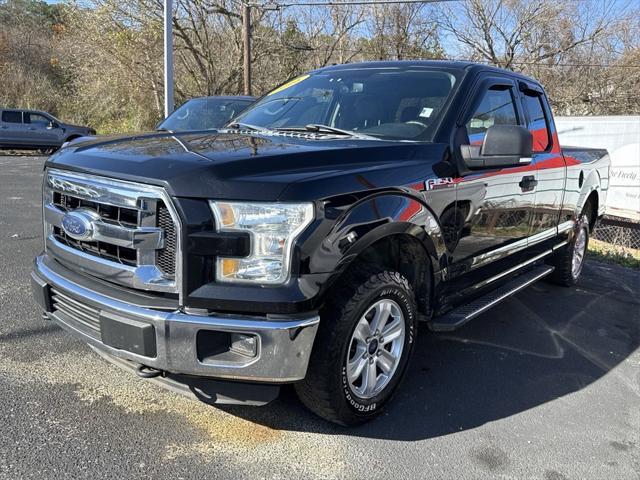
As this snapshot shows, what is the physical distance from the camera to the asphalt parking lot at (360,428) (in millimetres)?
2510

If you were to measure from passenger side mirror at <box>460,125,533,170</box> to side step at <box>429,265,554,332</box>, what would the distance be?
3.02 ft

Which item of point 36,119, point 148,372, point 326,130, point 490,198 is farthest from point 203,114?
point 36,119

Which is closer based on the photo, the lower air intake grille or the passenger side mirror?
the lower air intake grille

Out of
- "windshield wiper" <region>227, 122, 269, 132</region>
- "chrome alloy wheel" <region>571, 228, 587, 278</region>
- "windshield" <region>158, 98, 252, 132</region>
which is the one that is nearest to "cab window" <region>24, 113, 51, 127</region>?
"windshield" <region>158, 98, 252, 132</region>

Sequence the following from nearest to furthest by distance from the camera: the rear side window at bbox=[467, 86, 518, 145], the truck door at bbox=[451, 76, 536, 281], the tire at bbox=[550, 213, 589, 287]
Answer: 1. the truck door at bbox=[451, 76, 536, 281]
2. the rear side window at bbox=[467, 86, 518, 145]
3. the tire at bbox=[550, 213, 589, 287]

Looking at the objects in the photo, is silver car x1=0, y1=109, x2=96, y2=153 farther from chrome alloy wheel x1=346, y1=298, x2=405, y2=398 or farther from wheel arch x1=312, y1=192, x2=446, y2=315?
chrome alloy wheel x1=346, y1=298, x2=405, y2=398

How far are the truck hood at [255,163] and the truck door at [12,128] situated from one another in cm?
1865

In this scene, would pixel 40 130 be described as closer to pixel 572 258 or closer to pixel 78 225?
pixel 572 258

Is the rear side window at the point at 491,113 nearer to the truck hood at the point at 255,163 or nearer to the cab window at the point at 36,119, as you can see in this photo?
the truck hood at the point at 255,163

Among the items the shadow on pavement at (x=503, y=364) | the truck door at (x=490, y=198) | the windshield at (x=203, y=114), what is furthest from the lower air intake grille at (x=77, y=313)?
the windshield at (x=203, y=114)

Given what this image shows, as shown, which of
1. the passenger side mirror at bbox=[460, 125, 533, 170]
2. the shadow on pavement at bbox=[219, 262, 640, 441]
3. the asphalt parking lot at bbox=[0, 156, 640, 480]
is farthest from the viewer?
the passenger side mirror at bbox=[460, 125, 533, 170]

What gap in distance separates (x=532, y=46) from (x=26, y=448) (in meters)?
29.9

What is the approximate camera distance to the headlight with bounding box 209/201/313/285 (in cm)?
227

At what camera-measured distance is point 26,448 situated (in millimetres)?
2486
